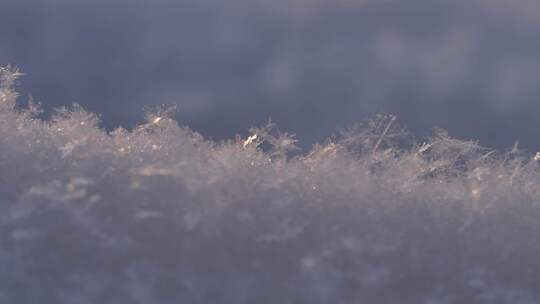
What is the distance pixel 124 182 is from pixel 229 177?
59 centimetres

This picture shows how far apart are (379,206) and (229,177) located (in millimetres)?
874

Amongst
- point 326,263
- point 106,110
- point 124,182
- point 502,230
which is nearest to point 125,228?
point 124,182

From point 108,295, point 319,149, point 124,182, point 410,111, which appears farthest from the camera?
point 410,111

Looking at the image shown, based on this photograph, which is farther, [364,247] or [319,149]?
[319,149]

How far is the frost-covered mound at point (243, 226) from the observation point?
202 inches

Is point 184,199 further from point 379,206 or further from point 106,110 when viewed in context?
point 106,110

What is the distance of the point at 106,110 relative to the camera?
8.28 m

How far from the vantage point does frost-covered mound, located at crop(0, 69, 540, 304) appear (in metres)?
5.13

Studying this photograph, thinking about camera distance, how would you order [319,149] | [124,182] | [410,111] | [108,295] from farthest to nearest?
[410,111]
[319,149]
[124,182]
[108,295]

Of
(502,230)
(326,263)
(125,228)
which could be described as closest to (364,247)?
(326,263)

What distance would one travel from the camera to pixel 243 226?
5289 millimetres

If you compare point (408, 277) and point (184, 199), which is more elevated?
point (184, 199)

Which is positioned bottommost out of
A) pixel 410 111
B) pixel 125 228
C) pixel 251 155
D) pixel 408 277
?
pixel 408 277

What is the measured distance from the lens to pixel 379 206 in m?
5.56
